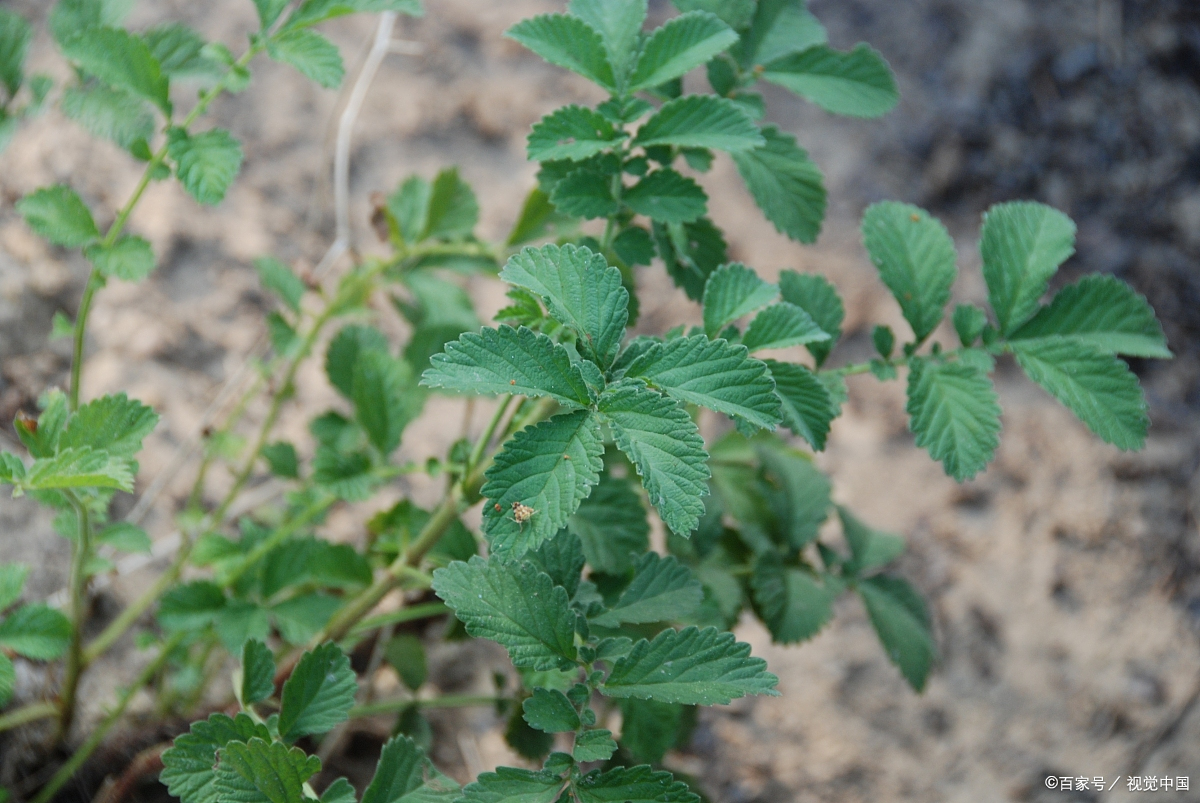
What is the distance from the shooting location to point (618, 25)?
3.09 ft

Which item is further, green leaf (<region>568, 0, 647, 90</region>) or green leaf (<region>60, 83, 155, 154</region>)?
green leaf (<region>60, 83, 155, 154</region>)

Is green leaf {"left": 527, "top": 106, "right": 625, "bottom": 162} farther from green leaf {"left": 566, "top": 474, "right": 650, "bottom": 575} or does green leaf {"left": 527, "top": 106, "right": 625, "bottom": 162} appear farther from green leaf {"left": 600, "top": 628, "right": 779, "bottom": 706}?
green leaf {"left": 600, "top": 628, "right": 779, "bottom": 706}

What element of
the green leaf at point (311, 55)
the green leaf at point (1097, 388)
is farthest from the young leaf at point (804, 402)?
the green leaf at point (311, 55)

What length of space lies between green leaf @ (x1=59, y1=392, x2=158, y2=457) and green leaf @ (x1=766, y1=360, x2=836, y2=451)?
63 centimetres

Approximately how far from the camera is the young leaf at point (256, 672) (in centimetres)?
90

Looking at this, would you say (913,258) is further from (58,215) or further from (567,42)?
(58,215)

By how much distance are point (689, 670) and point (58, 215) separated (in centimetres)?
86

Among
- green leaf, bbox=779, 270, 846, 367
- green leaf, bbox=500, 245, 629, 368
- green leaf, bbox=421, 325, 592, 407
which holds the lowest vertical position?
green leaf, bbox=779, 270, 846, 367

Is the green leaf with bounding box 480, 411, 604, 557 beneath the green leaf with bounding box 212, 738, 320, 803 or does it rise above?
above

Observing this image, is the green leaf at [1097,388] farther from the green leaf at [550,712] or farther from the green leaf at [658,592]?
the green leaf at [550,712]

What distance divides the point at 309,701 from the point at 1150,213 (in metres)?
2.12

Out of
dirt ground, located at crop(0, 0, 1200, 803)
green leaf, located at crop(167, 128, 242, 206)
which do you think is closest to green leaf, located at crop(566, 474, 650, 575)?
green leaf, located at crop(167, 128, 242, 206)

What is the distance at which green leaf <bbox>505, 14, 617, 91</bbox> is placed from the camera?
900 millimetres

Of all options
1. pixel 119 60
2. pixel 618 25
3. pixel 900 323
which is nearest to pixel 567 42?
pixel 618 25
